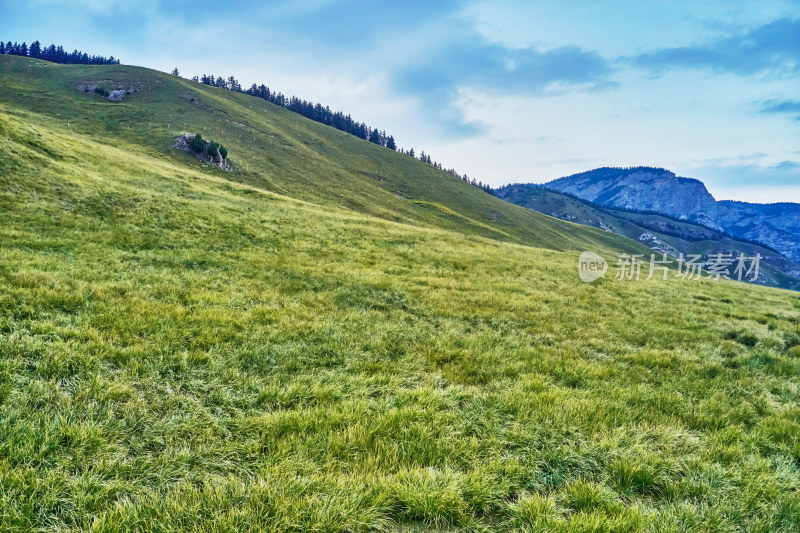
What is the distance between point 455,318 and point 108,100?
129 meters

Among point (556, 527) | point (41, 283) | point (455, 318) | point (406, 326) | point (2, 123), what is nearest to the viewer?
point (556, 527)

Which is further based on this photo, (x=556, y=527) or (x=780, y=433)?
(x=780, y=433)

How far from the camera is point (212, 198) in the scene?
29.0 meters

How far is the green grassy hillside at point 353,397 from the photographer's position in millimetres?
3648

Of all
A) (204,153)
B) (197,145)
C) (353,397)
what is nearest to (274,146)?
(204,153)

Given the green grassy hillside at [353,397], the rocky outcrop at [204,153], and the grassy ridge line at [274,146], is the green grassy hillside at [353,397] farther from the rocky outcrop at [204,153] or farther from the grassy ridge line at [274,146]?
the grassy ridge line at [274,146]

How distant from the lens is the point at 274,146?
9588 cm

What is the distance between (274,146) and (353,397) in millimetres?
102929

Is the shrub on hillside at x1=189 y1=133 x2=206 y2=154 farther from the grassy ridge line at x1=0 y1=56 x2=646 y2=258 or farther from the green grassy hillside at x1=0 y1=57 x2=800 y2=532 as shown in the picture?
the green grassy hillside at x1=0 y1=57 x2=800 y2=532

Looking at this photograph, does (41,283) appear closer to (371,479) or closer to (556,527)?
(371,479)

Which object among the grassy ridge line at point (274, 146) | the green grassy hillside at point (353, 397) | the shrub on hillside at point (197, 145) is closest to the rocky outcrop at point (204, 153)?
the shrub on hillside at point (197, 145)

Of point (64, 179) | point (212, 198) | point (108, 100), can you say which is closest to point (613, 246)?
point (212, 198)

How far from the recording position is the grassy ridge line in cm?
7219

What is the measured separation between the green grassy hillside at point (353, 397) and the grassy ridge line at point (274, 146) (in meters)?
57.5
